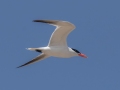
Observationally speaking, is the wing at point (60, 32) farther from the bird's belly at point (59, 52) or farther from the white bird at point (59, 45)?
the bird's belly at point (59, 52)

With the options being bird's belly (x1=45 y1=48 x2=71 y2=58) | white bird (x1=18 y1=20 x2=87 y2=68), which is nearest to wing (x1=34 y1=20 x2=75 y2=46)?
white bird (x1=18 y1=20 x2=87 y2=68)

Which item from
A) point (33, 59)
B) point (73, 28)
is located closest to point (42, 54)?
point (33, 59)

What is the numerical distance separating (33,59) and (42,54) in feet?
1.92

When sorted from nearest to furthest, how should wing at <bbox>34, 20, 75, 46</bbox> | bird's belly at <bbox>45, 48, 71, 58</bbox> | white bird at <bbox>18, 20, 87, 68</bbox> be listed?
wing at <bbox>34, 20, 75, 46</bbox> → white bird at <bbox>18, 20, 87, 68</bbox> → bird's belly at <bbox>45, 48, 71, 58</bbox>

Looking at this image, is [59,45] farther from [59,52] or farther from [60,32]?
[60,32]

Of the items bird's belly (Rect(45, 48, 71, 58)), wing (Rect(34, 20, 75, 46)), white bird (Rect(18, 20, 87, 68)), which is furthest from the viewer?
bird's belly (Rect(45, 48, 71, 58))

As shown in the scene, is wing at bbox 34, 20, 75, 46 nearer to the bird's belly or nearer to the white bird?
the white bird

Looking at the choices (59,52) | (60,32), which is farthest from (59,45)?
(60,32)

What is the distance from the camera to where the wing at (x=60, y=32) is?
36.2 m

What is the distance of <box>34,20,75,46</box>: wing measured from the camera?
36.2 m

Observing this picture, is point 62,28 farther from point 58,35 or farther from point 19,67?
point 19,67

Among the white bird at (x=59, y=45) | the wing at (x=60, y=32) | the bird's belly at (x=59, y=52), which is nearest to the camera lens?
the wing at (x=60, y=32)

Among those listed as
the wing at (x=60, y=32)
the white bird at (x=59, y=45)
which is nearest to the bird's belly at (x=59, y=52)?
the white bird at (x=59, y=45)

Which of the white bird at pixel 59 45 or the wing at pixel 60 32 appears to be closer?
the wing at pixel 60 32
